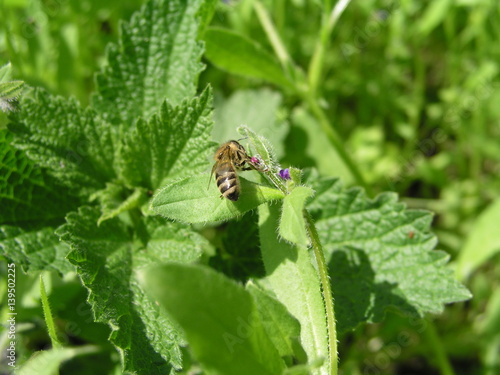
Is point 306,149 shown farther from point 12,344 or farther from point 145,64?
point 12,344

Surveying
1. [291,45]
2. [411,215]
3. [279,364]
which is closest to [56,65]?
[291,45]

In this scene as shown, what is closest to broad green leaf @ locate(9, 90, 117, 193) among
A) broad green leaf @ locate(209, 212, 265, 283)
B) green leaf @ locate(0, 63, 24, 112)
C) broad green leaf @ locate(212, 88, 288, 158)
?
green leaf @ locate(0, 63, 24, 112)

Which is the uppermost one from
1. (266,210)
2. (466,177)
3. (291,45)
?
(291,45)

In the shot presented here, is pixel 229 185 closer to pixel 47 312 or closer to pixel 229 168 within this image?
pixel 229 168

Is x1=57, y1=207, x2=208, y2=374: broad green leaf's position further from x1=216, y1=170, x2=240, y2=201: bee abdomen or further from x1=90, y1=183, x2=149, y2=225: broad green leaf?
x1=216, y1=170, x2=240, y2=201: bee abdomen

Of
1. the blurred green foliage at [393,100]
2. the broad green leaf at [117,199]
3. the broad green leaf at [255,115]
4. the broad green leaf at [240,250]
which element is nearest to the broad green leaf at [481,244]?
the blurred green foliage at [393,100]

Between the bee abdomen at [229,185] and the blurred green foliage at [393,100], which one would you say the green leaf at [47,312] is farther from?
the blurred green foliage at [393,100]
